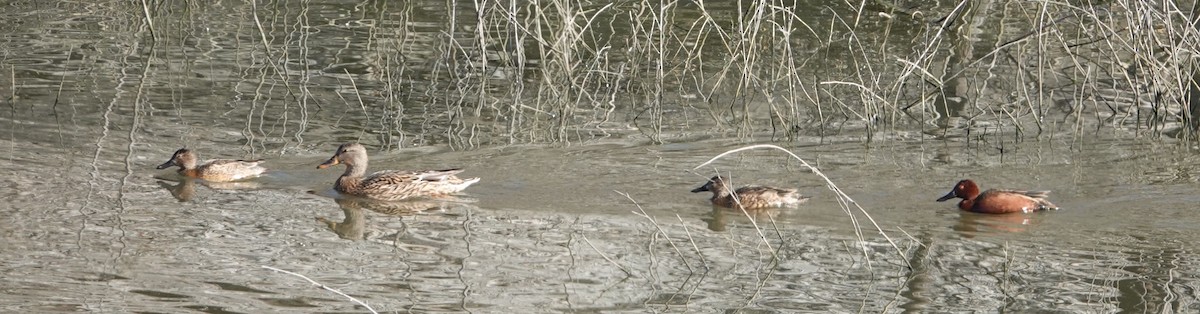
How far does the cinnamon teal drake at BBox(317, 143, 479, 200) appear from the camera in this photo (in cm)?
1034

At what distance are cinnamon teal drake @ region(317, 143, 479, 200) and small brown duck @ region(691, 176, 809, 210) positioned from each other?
1512 millimetres

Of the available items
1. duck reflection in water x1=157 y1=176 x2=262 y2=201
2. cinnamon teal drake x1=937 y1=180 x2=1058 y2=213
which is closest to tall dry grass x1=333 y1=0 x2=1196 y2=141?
cinnamon teal drake x1=937 y1=180 x2=1058 y2=213

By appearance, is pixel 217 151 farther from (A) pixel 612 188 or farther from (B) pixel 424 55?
(B) pixel 424 55

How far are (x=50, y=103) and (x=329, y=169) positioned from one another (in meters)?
3.03

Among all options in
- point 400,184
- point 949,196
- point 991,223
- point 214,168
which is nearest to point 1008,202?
point 991,223

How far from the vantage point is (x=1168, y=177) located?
35.4 ft

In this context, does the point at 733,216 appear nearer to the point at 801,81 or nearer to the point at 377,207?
the point at 377,207

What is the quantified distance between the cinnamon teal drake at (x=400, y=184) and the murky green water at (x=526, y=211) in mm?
126

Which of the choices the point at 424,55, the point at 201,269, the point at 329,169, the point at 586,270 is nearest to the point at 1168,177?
the point at 586,270

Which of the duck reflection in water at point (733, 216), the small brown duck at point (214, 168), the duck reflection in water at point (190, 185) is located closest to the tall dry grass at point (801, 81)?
the duck reflection in water at point (733, 216)

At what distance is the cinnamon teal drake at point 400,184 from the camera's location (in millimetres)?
10344

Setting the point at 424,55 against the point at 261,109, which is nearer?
the point at 261,109

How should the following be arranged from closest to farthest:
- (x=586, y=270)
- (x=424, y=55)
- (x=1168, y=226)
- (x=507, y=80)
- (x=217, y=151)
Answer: (x=586, y=270) < (x=1168, y=226) < (x=217, y=151) < (x=507, y=80) < (x=424, y=55)

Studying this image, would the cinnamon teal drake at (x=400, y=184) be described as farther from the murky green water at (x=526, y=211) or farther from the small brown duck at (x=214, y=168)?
the small brown duck at (x=214, y=168)
